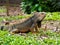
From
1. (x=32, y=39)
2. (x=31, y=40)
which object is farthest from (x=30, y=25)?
(x=31, y=40)

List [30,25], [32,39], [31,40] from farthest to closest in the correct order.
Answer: [30,25] < [32,39] < [31,40]

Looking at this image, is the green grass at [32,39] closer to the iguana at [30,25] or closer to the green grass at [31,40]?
the green grass at [31,40]

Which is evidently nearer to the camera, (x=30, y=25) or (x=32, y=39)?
(x=32, y=39)

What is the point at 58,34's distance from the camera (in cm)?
766

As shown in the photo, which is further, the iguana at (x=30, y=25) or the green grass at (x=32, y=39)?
the iguana at (x=30, y=25)

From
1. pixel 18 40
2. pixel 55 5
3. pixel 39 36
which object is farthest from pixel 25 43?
pixel 55 5

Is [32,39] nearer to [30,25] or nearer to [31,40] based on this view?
[31,40]

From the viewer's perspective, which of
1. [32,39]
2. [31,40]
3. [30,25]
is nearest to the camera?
[31,40]

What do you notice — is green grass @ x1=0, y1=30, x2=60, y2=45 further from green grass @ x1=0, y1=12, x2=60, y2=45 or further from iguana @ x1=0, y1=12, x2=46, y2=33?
iguana @ x1=0, y1=12, x2=46, y2=33

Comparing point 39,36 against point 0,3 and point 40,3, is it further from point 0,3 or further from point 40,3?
point 0,3

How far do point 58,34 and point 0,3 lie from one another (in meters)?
15.2

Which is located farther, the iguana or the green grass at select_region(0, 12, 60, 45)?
the iguana

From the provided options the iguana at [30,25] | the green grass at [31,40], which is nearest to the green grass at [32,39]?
the green grass at [31,40]

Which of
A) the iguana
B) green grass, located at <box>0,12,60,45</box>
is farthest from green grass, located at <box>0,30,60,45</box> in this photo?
the iguana
